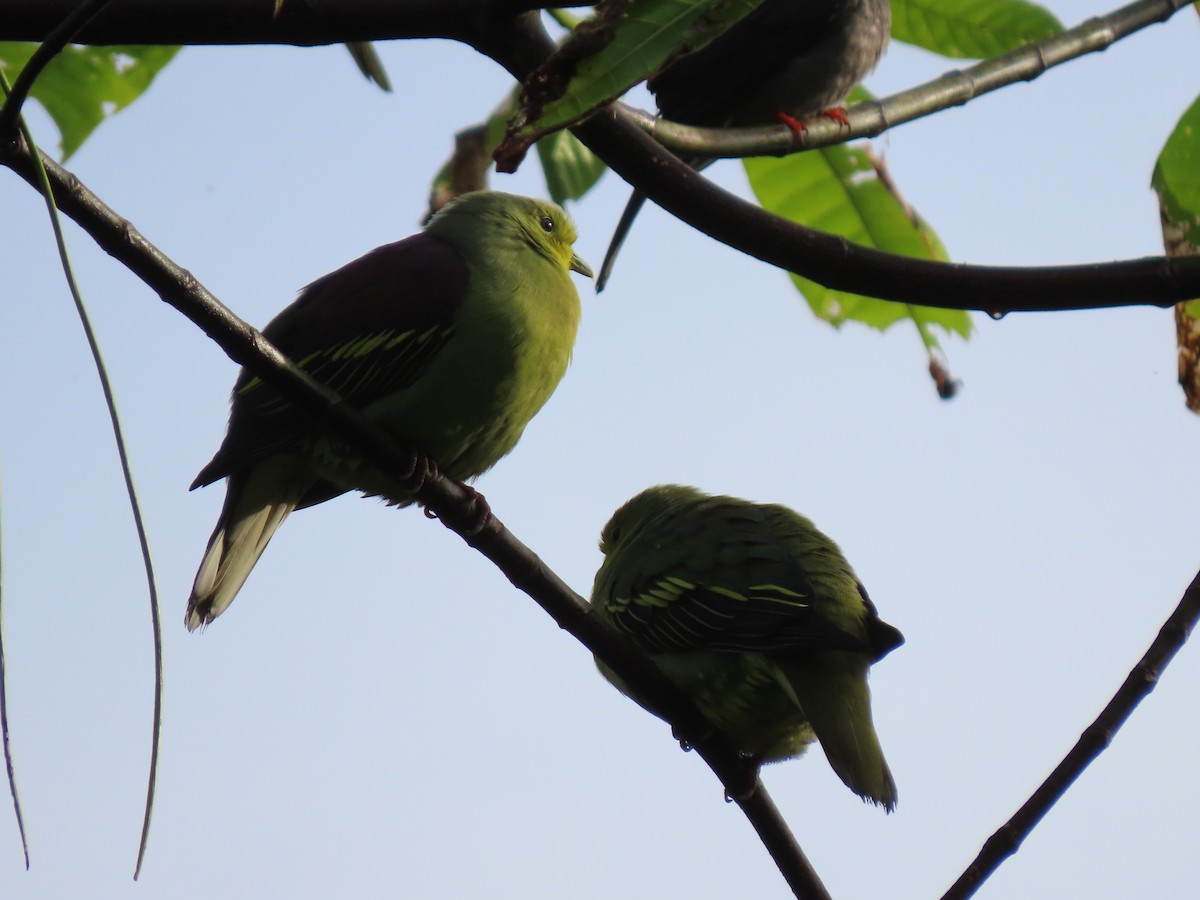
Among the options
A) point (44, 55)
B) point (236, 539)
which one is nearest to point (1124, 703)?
point (44, 55)

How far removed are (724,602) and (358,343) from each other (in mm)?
1424

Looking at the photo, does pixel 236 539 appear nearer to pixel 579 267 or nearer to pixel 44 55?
pixel 579 267

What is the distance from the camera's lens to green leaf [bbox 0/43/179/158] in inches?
111

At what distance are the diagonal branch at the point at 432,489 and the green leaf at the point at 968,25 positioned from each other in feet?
5.61

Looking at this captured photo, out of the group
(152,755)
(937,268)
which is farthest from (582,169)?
(152,755)

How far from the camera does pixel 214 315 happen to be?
2008 millimetres

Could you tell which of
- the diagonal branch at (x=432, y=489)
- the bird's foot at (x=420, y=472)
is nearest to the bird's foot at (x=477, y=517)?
the diagonal branch at (x=432, y=489)

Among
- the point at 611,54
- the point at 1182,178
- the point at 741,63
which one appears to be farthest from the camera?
the point at 741,63

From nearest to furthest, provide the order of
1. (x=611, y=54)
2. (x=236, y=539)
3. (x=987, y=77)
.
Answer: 1. (x=611, y=54)
2. (x=987, y=77)
3. (x=236, y=539)

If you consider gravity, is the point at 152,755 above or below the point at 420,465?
below

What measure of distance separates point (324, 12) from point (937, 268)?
0.98 m

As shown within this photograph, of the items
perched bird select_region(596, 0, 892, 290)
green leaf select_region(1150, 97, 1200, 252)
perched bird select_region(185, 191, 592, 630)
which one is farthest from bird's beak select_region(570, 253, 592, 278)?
green leaf select_region(1150, 97, 1200, 252)

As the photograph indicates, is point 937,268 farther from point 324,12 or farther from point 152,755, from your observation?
point 152,755

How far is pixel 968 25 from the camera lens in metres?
3.37
